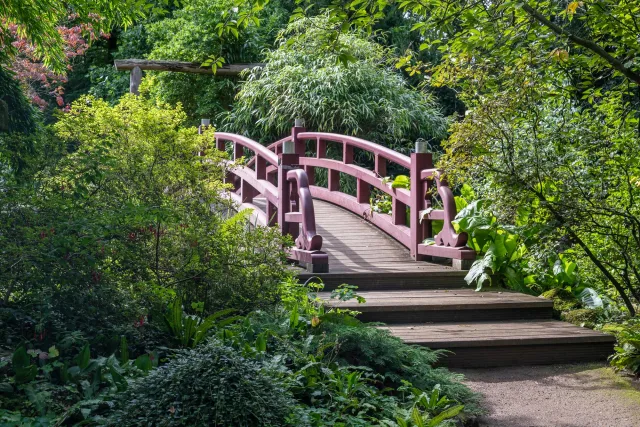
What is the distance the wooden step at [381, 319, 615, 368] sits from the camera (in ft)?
17.8

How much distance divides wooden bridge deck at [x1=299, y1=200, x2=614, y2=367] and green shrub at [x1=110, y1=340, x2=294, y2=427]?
219 cm

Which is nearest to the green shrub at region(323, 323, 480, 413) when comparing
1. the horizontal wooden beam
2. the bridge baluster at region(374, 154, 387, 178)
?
the bridge baluster at region(374, 154, 387, 178)

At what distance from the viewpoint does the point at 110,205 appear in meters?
4.85

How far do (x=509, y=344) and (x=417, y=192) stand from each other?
8.10 feet

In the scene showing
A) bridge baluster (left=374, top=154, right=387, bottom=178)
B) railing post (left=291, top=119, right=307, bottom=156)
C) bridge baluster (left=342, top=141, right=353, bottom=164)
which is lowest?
bridge baluster (left=374, top=154, right=387, bottom=178)

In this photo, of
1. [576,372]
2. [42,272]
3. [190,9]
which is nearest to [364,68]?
[190,9]

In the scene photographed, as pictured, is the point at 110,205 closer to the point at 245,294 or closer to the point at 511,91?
the point at 245,294

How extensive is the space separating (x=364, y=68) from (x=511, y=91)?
8595mm

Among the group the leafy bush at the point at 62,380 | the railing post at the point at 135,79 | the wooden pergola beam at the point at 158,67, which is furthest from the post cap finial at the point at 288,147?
the railing post at the point at 135,79

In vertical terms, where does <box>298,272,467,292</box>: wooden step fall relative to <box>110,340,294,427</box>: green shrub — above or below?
above

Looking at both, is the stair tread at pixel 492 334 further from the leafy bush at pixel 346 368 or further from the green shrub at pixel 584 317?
the leafy bush at pixel 346 368

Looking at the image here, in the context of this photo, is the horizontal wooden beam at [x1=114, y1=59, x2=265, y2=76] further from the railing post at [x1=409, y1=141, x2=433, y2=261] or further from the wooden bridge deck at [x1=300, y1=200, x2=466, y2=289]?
the railing post at [x1=409, y1=141, x2=433, y2=261]

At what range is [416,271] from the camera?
695 cm

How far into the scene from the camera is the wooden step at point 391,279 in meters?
6.64
